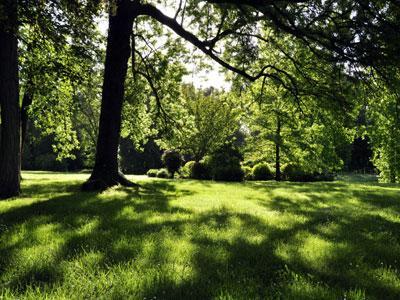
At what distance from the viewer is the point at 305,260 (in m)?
4.94

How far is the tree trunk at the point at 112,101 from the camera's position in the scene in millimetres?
13109

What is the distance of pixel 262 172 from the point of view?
3353 centimetres

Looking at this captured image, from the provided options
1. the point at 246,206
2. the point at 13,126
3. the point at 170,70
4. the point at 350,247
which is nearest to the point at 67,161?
the point at 170,70

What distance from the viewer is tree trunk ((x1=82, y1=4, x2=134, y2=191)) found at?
13.1 metres

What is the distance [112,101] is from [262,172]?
22652 mm

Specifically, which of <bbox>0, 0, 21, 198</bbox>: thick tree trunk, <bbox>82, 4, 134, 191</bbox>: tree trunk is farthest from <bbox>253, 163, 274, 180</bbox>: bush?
<bbox>0, 0, 21, 198</bbox>: thick tree trunk

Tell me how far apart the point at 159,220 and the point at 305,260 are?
10.5 feet

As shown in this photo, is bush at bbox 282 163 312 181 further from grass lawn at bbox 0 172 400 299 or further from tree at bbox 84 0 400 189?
grass lawn at bbox 0 172 400 299

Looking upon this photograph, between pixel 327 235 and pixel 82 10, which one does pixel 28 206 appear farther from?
pixel 327 235

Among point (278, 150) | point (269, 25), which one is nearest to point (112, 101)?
point (269, 25)

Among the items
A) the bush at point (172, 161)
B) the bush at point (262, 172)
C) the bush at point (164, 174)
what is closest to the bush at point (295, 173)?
the bush at point (262, 172)

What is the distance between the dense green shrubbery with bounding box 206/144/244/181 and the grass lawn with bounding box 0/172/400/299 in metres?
16.9

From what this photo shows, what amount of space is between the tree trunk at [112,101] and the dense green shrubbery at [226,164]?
527 inches

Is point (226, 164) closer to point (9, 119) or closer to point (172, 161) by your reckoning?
point (172, 161)
